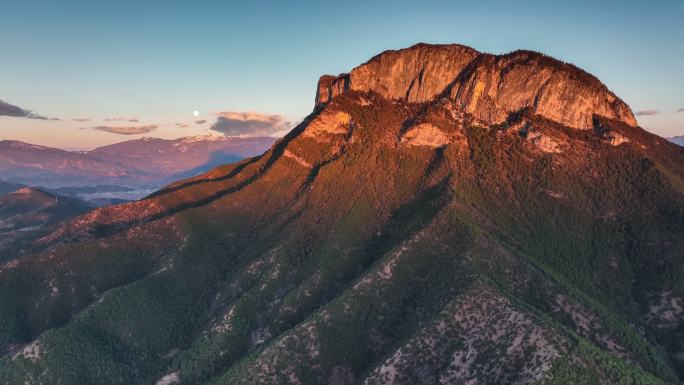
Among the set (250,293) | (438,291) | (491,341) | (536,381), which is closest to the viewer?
(536,381)

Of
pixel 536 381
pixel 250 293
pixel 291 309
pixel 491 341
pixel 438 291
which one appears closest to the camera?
pixel 536 381

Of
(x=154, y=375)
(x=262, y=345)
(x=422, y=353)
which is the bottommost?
(x=154, y=375)

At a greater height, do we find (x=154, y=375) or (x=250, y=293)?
(x=250, y=293)

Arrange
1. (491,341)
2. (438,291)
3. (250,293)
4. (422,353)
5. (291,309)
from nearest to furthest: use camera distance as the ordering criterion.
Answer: (491,341)
(422,353)
(438,291)
(291,309)
(250,293)

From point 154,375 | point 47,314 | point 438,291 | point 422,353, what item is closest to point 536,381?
point 422,353

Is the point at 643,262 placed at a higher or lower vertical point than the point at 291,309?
higher

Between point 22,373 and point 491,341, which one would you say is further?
point 22,373

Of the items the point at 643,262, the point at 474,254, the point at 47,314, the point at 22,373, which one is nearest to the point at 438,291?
the point at 474,254

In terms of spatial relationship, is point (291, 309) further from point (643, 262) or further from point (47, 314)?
point (643, 262)

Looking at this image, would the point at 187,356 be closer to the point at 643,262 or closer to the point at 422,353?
the point at 422,353
